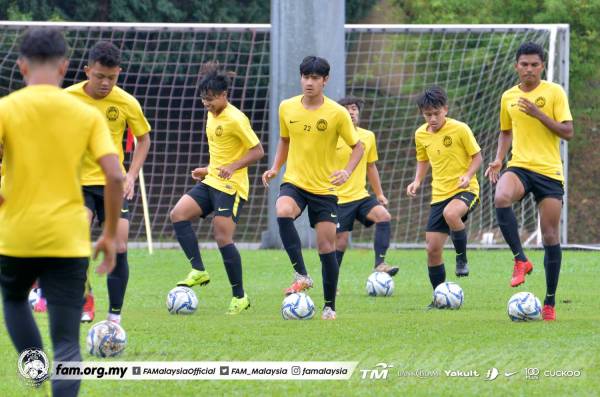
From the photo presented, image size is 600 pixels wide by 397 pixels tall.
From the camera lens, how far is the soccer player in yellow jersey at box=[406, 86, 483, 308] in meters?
11.5

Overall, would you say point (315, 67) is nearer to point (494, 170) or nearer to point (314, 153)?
point (314, 153)

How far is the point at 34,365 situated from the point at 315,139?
474cm

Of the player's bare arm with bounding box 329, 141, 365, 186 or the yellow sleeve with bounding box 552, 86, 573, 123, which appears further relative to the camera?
the yellow sleeve with bounding box 552, 86, 573, 123

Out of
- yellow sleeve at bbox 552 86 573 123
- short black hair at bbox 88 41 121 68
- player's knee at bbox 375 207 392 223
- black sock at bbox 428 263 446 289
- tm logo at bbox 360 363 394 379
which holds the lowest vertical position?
player's knee at bbox 375 207 392 223

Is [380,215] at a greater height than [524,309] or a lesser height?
lesser

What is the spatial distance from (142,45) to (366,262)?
10.4m

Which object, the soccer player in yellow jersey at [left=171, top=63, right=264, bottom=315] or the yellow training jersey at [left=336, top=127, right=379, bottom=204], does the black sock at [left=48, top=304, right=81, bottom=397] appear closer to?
the soccer player in yellow jersey at [left=171, top=63, right=264, bottom=315]

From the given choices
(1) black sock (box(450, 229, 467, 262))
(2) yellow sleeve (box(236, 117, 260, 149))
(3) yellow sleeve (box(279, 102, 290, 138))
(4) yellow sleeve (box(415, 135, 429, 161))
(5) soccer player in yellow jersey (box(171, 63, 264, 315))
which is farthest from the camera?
(1) black sock (box(450, 229, 467, 262))

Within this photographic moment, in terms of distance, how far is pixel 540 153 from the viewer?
1002 cm

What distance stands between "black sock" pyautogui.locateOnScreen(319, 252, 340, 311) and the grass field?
188 mm

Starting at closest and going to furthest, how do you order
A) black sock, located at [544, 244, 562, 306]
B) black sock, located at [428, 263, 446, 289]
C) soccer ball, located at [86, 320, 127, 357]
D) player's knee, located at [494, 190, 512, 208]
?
soccer ball, located at [86, 320, 127, 357] → black sock, located at [544, 244, 562, 306] → player's knee, located at [494, 190, 512, 208] → black sock, located at [428, 263, 446, 289]

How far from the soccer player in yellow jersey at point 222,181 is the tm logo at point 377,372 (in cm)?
349

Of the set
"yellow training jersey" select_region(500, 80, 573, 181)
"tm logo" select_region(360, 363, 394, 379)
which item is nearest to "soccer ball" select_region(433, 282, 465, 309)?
"yellow training jersey" select_region(500, 80, 573, 181)

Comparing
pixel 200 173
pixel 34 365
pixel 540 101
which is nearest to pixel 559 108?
pixel 540 101
